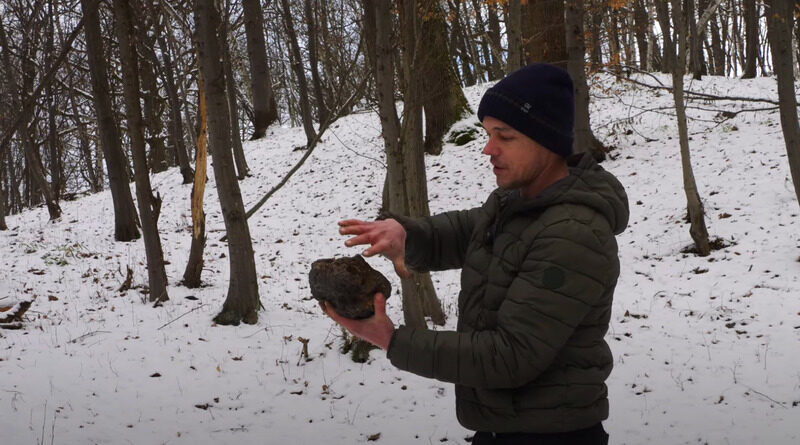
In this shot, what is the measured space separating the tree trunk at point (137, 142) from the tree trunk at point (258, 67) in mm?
10489

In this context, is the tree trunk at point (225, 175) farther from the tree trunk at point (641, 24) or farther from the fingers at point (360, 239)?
the tree trunk at point (641, 24)

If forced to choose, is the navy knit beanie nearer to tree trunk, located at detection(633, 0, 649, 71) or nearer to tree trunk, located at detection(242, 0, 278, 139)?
tree trunk, located at detection(633, 0, 649, 71)

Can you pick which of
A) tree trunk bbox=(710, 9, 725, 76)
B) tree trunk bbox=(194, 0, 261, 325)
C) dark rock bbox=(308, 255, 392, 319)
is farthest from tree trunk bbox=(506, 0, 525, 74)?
tree trunk bbox=(710, 9, 725, 76)

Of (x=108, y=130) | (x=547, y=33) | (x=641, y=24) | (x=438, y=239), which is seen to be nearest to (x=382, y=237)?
(x=438, y=239)

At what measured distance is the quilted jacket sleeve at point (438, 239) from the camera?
1905 mm

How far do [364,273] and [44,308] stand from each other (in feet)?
25.6

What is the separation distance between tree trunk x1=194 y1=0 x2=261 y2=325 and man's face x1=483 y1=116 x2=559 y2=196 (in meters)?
5.39

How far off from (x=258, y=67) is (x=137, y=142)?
1332 centimetres

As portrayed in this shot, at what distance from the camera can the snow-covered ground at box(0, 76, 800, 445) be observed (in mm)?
4789

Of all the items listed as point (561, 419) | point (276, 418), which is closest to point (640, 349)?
point (276, 418)

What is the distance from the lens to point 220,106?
6.66 m

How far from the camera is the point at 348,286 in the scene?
5.33 ft

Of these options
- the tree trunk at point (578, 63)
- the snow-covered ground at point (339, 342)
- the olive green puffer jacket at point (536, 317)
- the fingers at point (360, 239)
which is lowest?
the snow-covered ground at point (339, 342)

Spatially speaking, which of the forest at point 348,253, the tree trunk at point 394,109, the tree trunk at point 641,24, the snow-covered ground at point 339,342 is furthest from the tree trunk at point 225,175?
the tree trunk at point 641,24
